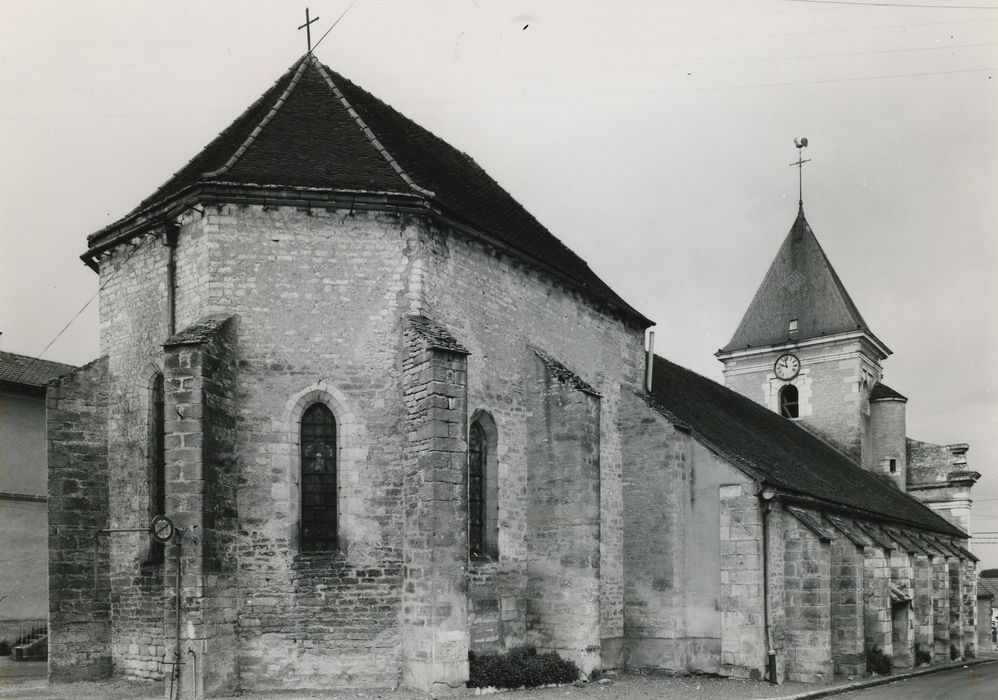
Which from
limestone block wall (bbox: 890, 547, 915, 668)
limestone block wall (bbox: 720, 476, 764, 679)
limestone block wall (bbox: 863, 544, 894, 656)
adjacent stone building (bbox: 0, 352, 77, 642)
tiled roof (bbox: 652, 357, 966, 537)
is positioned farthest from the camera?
adjacent stone building (bbox: 0, 352, 77, 642)

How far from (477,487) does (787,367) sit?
71.1 ft

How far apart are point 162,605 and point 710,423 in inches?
487

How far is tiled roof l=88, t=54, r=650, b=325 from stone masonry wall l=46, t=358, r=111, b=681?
9.30 feet

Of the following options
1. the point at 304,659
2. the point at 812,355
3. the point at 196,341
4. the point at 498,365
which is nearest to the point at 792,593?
the point at 498,365

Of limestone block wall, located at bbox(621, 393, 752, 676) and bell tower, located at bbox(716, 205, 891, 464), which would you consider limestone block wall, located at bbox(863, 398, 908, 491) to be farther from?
limestone block wall, located at bbox(621, 393, 752, 676)

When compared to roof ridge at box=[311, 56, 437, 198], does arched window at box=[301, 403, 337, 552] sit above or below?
below

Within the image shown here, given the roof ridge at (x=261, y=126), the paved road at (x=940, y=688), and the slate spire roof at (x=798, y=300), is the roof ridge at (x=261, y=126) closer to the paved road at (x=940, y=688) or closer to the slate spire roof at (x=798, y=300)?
the paved road at (x=940, y=688)

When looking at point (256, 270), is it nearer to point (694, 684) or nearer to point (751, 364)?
point (694, 684)

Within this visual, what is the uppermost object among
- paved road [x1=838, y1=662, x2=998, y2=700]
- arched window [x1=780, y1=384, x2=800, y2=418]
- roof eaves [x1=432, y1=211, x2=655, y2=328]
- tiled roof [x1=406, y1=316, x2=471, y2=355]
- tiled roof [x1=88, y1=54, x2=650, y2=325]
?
tiled roof [x1=88, y1=54, x2=650, y2=325]

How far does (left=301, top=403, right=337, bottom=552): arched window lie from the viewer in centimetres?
1264

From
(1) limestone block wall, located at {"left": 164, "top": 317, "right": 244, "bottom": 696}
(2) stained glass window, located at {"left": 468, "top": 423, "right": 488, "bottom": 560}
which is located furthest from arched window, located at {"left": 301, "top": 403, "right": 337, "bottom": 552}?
(2) stained glass window, located at {"left": 468, "top": 423, "right": 488, "bottom": 560}

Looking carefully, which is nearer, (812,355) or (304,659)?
(304,659)

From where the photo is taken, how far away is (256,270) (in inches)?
505

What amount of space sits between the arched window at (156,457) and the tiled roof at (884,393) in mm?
26998
